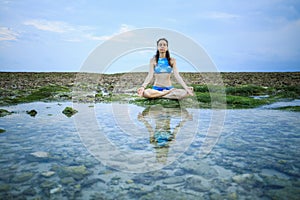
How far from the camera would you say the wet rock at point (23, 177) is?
11.3ft

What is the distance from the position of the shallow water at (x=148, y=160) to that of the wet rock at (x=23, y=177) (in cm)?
1

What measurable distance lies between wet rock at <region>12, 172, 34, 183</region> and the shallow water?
14 mm

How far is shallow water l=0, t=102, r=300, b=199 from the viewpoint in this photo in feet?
10.5

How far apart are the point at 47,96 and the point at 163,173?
13.0 metres

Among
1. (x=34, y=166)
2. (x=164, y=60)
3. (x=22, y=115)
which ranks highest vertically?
(x=164, y=60)

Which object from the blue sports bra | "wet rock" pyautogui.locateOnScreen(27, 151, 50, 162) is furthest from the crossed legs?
"wet rock" pyautogui.locateOnScreen(27, 151, 50, 162)

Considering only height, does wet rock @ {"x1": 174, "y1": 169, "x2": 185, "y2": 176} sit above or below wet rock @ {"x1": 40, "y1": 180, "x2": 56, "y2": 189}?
below

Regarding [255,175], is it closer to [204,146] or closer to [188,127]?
[204,146]

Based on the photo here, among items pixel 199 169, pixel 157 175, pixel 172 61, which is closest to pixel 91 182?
pixel 157 175

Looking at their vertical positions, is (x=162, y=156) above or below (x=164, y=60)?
below

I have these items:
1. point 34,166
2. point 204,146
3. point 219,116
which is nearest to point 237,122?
point 219,116

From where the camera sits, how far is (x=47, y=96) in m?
14.8

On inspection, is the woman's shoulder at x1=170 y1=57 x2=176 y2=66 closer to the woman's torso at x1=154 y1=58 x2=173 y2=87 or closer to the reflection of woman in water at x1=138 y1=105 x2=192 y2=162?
the woman's torso at x1=154 y1=58 x2=173 y2=87

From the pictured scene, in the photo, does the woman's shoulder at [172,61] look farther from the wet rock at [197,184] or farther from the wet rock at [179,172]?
the wet rock at [197,184]
